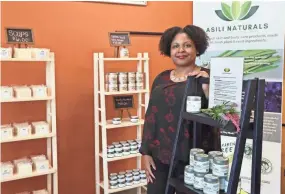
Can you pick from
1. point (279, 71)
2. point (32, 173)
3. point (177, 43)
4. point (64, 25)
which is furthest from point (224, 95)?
point (64, 25)

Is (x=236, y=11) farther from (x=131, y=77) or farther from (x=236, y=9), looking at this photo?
(x=131, y=77)

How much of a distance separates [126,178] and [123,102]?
0.68 m

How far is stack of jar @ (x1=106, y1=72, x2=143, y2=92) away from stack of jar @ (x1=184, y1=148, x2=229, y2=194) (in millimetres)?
1456

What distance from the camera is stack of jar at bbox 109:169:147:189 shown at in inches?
109

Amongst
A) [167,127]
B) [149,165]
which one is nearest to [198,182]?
[167,127]

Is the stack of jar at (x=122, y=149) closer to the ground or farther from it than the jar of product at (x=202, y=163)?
closer to the ground

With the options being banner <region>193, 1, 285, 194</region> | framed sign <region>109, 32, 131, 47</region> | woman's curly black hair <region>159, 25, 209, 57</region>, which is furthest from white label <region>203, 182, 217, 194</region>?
framed sign <region>109, 32, 131, 47</region>

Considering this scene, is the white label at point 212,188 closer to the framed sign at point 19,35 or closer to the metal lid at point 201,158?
the metal lid at point 201,158

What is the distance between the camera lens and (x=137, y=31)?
3178 mm

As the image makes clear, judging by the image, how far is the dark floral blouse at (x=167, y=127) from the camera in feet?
5.09

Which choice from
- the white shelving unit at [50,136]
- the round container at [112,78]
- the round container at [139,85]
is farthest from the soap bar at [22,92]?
the round container at [139,85]

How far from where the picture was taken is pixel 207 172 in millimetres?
1258

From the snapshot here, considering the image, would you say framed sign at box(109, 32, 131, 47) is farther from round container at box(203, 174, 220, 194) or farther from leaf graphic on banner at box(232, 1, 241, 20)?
round container at box(203, 174, 220, 194)

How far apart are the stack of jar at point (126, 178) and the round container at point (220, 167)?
169cm
